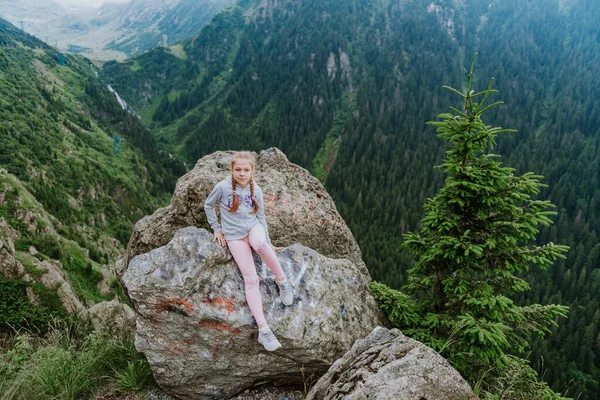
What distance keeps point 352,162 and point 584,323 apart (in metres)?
91.1

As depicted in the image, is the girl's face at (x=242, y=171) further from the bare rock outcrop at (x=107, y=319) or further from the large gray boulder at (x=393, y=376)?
the bare rock outcrop at (x=107, y=319)

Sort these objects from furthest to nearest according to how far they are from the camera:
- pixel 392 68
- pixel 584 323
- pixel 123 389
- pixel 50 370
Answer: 1. pixel 392 68
2. pixel 584 323
3. pixel 123 389
4. pixel 50 370

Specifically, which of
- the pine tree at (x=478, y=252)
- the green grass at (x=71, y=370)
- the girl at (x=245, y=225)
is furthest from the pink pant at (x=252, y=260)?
the pine tree at (x=478, y=252)

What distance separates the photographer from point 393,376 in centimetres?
506

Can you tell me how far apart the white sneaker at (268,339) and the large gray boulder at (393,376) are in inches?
39.6

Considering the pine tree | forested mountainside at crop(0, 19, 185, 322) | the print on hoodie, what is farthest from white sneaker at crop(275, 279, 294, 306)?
forested mountainside at crop(0, 19, 185, 322)

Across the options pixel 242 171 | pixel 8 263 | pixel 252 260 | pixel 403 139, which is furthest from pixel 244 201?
pixel 403 139

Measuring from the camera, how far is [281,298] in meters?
6.73

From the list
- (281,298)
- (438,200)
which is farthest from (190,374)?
(438,200)

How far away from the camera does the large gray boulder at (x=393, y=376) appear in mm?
4805

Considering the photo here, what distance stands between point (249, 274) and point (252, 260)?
294 millimetres

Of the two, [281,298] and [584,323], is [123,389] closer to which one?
[281,298]

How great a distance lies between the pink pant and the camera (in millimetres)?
6395

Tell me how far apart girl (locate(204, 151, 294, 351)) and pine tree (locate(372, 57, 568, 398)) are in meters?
3.80
